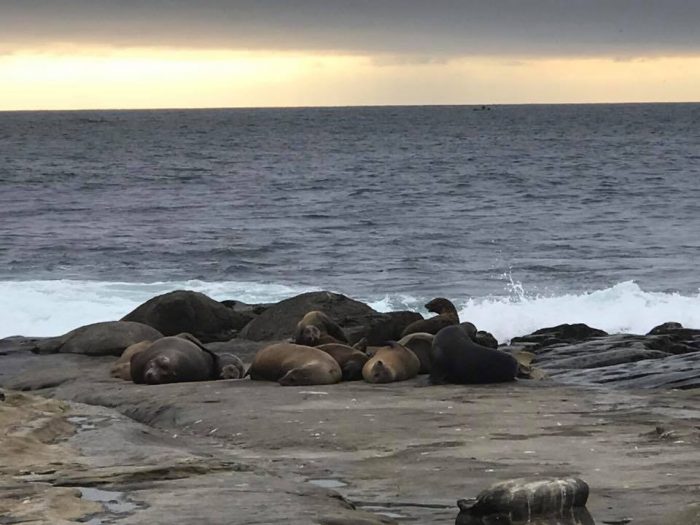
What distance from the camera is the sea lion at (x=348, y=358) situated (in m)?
12.8

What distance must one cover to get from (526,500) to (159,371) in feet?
23.7

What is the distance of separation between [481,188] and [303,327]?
131ft

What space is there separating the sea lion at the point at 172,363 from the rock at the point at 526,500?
6896mm

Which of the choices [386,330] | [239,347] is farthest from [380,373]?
[239,347]

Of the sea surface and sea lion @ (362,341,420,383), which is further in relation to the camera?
the sea surface

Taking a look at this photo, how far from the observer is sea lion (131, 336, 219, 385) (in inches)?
503

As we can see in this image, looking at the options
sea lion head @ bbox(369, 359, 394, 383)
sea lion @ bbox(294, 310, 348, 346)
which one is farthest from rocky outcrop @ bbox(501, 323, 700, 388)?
sea lion @ bbox(294, 310, 348, 346)

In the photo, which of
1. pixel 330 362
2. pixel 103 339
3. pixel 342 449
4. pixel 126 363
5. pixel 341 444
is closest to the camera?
pixel 342 449

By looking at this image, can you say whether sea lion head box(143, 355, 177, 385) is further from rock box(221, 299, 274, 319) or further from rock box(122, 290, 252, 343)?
rock box(221, 299, 274, 319)

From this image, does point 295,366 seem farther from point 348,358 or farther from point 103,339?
point 103,339

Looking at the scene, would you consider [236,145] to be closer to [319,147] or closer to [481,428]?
[319,147]

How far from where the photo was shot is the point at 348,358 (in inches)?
511

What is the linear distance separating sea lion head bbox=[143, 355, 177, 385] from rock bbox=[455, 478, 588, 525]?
688cm

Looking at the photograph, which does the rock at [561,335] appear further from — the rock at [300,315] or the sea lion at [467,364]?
the sea lion at [467,364]
